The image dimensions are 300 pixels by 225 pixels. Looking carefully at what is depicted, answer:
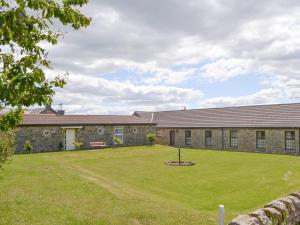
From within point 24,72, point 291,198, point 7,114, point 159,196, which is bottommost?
point 159,196

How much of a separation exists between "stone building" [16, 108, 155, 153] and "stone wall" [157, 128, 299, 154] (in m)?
3.94

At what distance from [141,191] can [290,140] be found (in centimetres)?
2106

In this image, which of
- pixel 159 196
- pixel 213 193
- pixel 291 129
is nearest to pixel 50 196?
pixel 159 196

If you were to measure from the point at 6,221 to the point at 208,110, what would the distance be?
35891 mm

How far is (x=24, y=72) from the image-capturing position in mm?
4695

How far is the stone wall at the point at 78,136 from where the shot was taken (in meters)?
30.1

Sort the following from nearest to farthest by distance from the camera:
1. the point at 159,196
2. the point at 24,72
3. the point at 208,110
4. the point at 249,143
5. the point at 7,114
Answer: the point at 24,72 < the point at 7,114 < the point at 159,196 < the point at 249,143 < the point at 208,110

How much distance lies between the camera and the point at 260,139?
3300 centimetres

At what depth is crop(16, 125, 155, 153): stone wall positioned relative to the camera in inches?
1187

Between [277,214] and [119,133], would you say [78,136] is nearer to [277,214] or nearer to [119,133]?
[119,133]

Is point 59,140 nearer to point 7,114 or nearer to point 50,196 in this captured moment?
point 50,196

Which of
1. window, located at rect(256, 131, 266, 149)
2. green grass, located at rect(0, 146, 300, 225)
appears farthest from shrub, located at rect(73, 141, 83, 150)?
window, located at rect(256, 131, 266, 149)

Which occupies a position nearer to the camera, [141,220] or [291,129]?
[141,220]

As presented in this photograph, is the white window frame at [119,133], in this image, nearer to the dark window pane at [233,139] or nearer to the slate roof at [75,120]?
the slate roof at [75,120]
